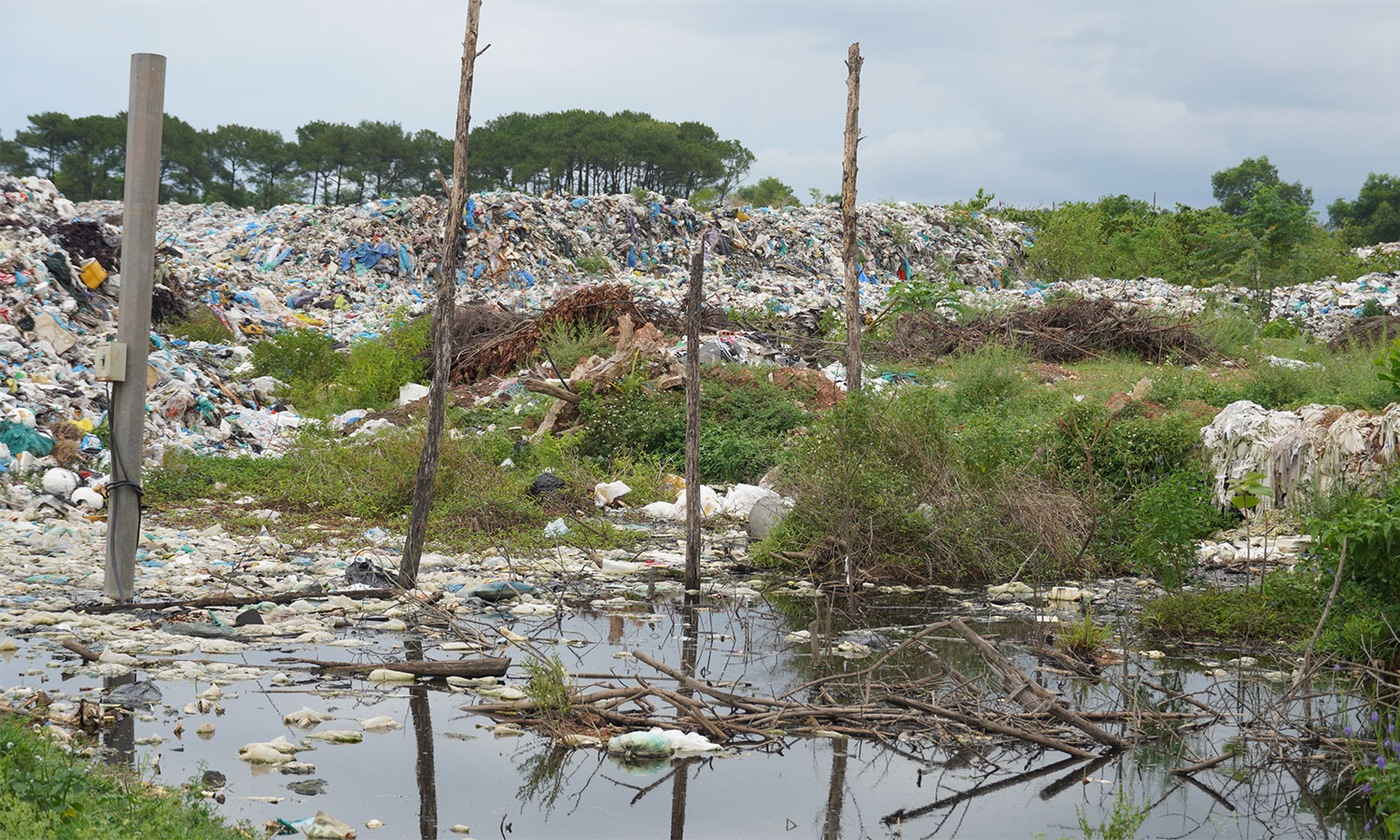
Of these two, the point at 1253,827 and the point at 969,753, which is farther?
the point at 969,753

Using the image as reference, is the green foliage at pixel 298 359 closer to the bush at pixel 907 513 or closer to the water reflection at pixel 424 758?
the bush at pixel 907 513

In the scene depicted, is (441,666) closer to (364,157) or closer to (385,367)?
(385,367)

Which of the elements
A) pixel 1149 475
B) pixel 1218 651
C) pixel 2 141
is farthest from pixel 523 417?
pixel 2 141

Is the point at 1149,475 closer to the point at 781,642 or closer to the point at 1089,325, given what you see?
the point at 781,642

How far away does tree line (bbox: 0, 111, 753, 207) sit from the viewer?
127 feet

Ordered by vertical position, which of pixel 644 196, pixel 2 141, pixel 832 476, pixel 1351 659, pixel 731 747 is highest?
pixel 2 141

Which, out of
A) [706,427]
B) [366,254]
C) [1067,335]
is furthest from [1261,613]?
[366,254]

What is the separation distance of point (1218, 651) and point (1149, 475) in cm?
321

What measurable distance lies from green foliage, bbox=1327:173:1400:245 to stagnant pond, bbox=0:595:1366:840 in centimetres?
4926

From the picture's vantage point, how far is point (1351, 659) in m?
4.72

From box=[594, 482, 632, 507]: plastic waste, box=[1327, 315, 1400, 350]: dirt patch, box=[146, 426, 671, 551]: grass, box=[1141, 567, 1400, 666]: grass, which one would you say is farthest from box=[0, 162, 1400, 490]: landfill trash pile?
box=[1141, 567, 1400, 666]: grass

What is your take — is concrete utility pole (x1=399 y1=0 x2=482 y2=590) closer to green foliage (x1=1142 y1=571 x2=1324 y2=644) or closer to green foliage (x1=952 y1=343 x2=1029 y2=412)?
green foliage (x1=1142 y1=571 x2=1324 y2=644)

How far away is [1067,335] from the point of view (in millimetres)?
17016

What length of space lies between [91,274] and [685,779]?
1221 centimetres
